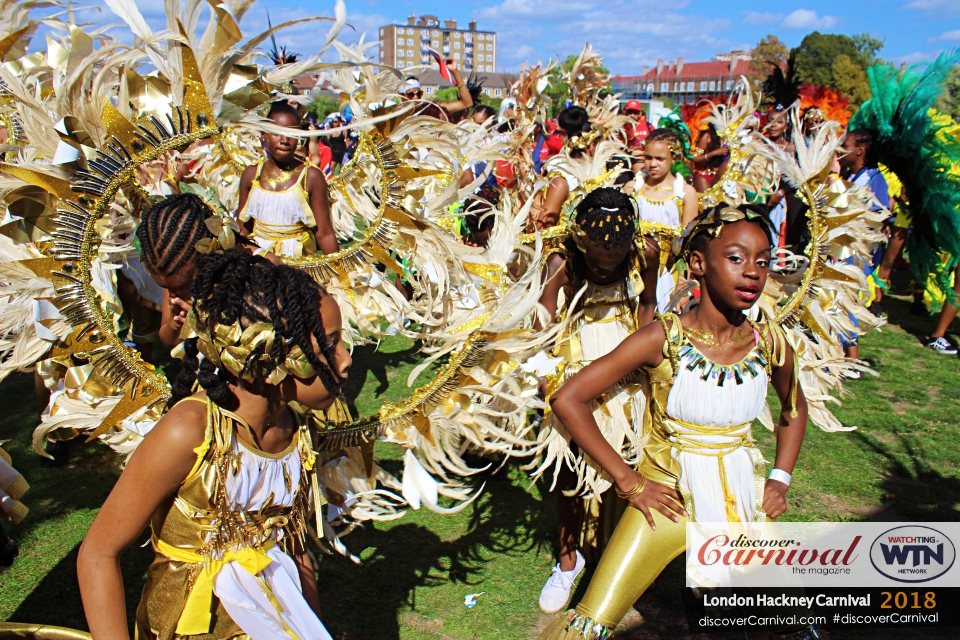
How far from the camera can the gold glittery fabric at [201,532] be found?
178cm

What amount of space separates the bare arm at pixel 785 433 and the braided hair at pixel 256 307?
172cm

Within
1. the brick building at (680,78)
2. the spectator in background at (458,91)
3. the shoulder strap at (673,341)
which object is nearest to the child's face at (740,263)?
the shoulder strap at (673,341)

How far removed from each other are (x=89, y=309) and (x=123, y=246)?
0.38 m

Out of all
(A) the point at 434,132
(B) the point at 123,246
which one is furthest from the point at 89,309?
Result: (A) the point at 434,132

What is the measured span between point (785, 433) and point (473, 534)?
200 centimetres

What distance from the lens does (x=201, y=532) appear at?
1.86 meters

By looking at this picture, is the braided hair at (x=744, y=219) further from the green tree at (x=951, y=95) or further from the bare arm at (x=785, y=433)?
the green tree at (x=951, y=95)

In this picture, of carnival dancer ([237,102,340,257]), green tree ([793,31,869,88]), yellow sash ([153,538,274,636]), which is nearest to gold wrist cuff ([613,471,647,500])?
yellow sash ([153,538,274,636])

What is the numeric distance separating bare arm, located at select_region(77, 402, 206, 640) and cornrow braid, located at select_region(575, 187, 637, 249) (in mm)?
2208

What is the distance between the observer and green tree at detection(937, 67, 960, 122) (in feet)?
18.4

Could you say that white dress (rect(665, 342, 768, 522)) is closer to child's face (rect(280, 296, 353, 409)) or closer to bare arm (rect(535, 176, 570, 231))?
child's face (rect(280, 296, 353, 409))

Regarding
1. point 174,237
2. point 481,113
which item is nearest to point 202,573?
point 174,237

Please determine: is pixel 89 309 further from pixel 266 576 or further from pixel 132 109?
pixel 266 576

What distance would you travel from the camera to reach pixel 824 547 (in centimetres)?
330
